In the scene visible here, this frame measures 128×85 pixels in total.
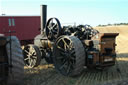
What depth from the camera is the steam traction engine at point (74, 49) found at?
6368 mm

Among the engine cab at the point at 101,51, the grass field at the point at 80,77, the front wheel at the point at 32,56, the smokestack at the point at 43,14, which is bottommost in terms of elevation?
the grass field at the point at 80,77

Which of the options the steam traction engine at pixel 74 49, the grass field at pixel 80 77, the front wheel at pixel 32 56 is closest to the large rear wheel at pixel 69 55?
the steam traction engine at pixel 74 49

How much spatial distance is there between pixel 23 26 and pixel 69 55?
998 centimetres

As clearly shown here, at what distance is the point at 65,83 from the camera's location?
598cm

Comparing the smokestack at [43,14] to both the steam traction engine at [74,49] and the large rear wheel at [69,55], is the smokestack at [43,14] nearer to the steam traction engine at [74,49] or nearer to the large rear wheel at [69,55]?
the steam traction engine at [74,49]

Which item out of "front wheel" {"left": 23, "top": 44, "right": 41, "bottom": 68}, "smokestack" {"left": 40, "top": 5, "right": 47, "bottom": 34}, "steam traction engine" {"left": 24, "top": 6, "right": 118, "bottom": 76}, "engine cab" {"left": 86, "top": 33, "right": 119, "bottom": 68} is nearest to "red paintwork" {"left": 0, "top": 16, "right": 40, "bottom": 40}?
"smokestack" {"left": 40, "top": 5, "right": 47, "bottom": 34}

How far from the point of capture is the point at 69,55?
6754 mm

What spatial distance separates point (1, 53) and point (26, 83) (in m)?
1.57

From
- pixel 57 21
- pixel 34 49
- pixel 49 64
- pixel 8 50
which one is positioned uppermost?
pixel 57 21

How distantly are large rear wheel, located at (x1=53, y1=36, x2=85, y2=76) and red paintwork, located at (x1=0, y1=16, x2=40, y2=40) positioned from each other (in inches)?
338

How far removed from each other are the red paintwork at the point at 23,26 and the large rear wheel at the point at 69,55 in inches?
338

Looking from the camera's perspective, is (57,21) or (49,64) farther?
(49,64)

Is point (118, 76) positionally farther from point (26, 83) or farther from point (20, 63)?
point (20, 63)

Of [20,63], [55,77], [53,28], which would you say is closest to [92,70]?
[55,77]
